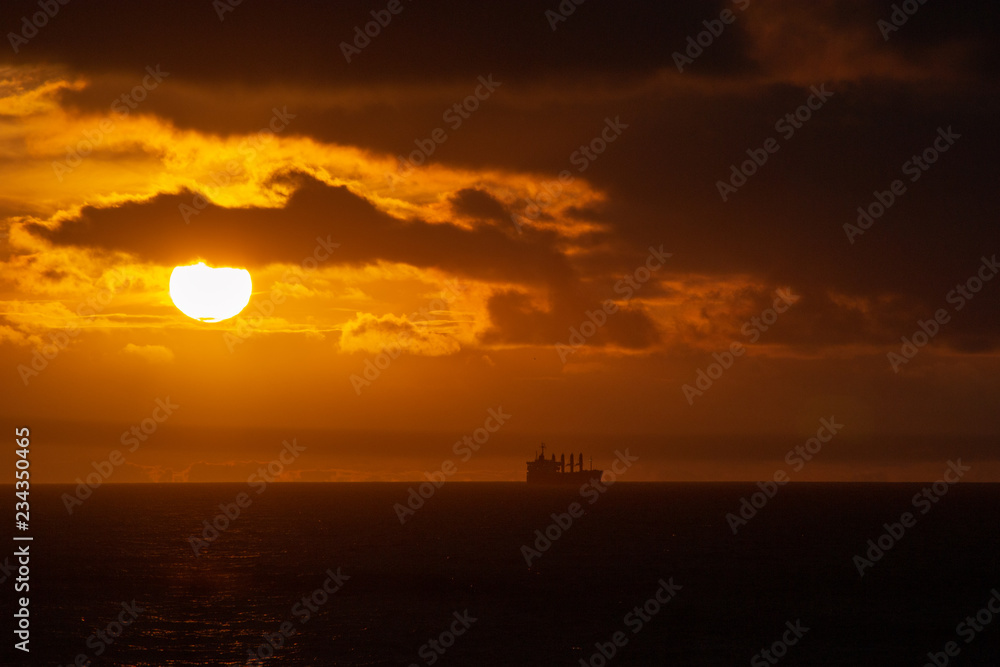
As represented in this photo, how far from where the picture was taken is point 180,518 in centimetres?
19600

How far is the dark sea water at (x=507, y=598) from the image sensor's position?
57.5 metres

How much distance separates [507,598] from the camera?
76.2m

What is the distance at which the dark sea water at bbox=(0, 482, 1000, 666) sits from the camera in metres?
57.5

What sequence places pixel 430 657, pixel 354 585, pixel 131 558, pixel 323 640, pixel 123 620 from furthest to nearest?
pixel 131 558, pixel 354 585, pixel 123 620, pixel 323 640, pixel 430 657

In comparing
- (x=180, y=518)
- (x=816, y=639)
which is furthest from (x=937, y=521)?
(x=180, y=518)

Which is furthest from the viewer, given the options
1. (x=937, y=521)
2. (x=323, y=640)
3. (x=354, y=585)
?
(x=937, y=521)

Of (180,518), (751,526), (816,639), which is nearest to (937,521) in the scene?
(751,526)

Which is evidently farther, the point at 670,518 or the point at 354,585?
the point at 670,518

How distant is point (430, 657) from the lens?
55.0 m

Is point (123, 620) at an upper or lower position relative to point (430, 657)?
upper

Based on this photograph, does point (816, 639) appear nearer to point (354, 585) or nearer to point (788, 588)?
point (788, 588)

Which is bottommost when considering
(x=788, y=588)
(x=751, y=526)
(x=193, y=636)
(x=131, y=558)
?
(x=788, y=588)

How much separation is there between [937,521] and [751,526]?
44255mm

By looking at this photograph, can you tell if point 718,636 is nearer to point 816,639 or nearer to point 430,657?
point 816,639
